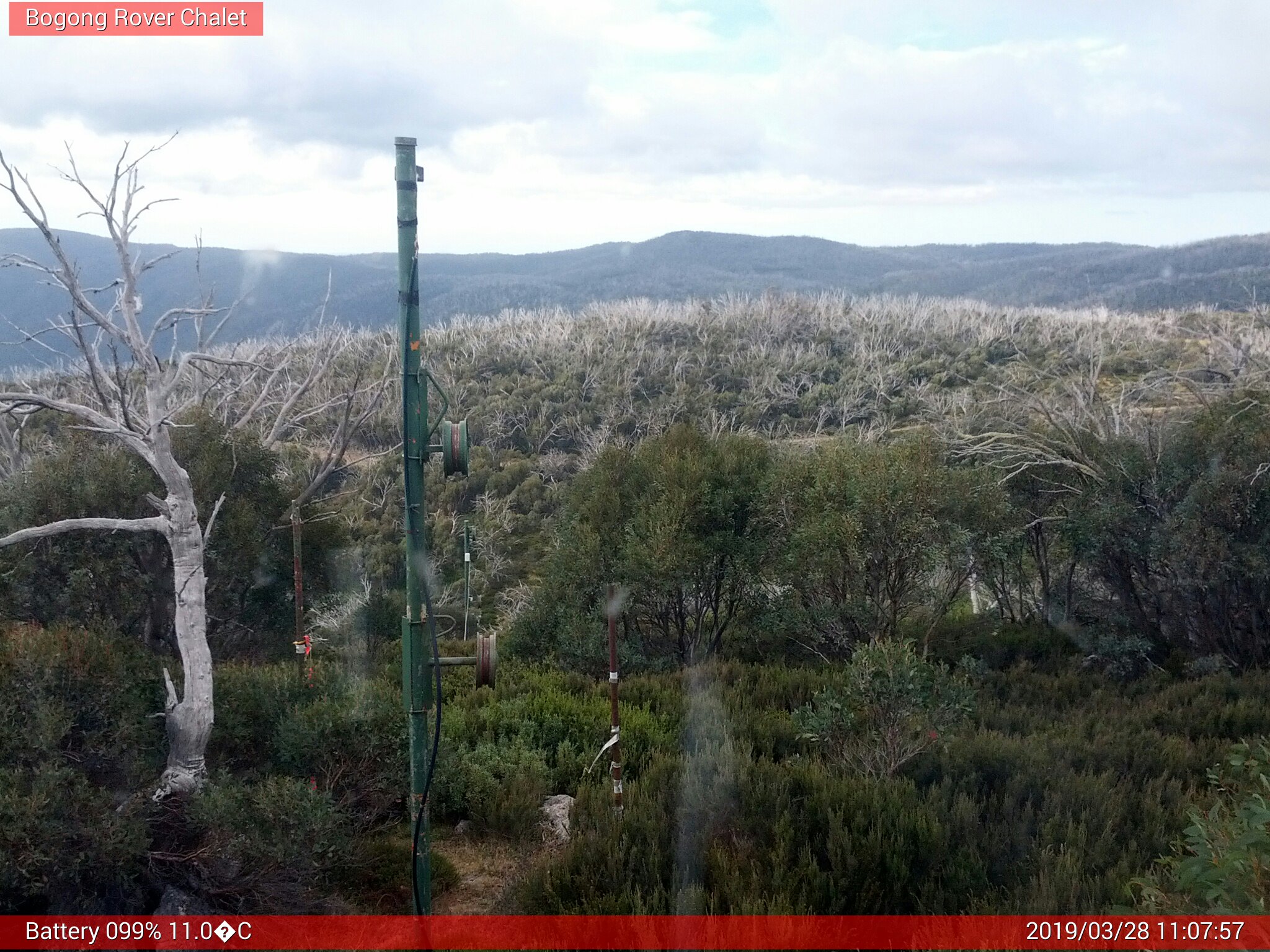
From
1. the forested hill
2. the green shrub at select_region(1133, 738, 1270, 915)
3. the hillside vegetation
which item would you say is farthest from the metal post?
the forested hill

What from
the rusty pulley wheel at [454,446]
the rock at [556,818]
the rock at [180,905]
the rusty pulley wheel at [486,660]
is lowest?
the rock at [556,818]

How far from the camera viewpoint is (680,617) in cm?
1373

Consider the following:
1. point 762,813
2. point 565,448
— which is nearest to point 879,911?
point 762,813

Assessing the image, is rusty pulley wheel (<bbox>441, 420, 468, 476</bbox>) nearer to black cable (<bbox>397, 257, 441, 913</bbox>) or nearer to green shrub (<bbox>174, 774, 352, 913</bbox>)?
black cable (<bbox>397, 257, 441, 913</bbox>)

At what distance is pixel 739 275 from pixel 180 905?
97.4 m

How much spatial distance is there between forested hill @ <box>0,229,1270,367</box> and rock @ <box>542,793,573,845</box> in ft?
90.2

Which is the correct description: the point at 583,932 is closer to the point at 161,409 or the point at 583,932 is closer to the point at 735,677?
the point at 161,409

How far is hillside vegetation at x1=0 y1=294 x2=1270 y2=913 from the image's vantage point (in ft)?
18.0

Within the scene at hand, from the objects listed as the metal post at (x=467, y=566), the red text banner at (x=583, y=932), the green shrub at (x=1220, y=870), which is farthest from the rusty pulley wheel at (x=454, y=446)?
the metal post at (x=467, y=566)

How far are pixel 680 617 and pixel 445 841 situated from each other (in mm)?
6837

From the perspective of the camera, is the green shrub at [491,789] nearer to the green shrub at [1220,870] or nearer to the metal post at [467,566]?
the metal post at [467,566]

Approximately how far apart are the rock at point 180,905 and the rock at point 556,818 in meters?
2.33

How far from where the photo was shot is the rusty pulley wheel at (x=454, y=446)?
14.6 ft

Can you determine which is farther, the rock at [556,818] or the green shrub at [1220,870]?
the rock at [556,818]
